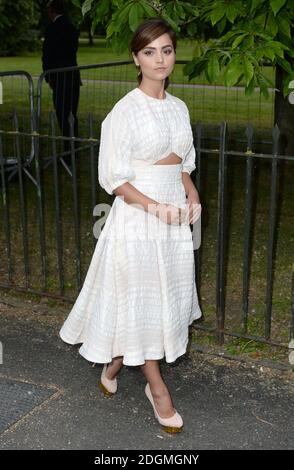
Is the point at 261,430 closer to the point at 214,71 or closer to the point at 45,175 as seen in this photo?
the point at 214,71

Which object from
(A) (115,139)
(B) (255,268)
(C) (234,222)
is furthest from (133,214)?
(C) (234,222)

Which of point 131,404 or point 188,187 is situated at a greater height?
point 188,187

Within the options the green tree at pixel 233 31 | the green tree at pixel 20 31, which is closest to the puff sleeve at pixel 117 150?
the green tree at pixel 233 31

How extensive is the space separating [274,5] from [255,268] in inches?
96.8

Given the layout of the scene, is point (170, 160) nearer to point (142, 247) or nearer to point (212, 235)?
point (142, 247)

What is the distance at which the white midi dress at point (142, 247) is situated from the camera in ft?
11.2

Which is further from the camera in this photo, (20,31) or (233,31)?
(20,31)

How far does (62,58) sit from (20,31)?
26.4 meters

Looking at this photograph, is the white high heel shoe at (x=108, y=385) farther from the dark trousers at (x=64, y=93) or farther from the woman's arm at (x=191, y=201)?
the dark trousers at (x=64, y=93)

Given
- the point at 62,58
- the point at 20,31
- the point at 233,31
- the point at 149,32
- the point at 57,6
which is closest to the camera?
the point at 149,32

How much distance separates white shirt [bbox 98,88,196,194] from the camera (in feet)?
11.1

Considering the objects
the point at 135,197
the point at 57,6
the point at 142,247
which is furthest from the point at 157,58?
the point at 57,6

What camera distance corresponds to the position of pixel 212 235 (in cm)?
700

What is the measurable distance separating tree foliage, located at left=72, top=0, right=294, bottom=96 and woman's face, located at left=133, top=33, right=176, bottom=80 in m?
0.78
